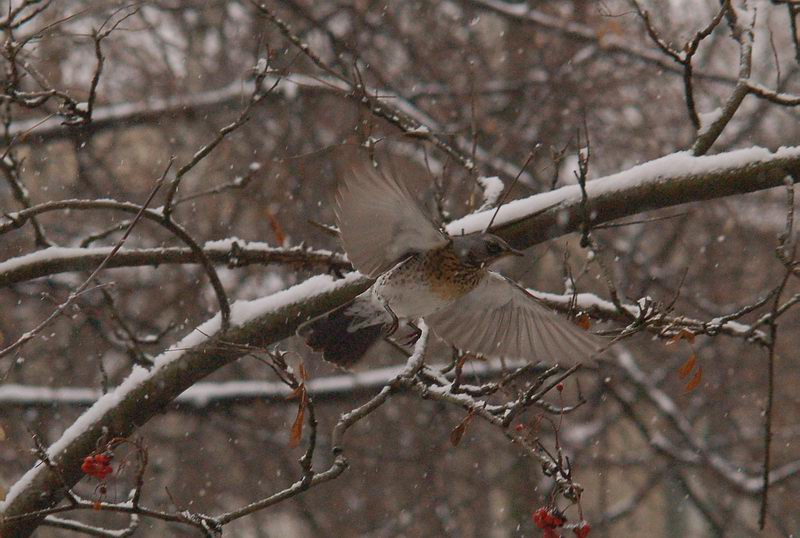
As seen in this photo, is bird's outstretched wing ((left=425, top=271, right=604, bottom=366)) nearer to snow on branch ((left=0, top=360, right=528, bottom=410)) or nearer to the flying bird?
the flying bird

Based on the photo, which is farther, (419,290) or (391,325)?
(391,325)

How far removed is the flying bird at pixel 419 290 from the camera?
3.54m

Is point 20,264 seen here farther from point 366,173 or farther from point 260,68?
point 366,173

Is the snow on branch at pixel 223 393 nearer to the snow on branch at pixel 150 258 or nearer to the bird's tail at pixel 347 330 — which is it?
the snow on branch at pixel 150 258

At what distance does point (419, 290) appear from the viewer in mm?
3955

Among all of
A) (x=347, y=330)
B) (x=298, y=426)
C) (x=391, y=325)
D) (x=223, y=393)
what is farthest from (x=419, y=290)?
(x=223, y=393)

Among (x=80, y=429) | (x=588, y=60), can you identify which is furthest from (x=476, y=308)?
(x=588, y=60)

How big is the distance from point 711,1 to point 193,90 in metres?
5.74

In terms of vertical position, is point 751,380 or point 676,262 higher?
point 676,262

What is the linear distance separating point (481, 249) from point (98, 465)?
1.71m

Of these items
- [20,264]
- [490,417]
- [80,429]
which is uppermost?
[20,264]

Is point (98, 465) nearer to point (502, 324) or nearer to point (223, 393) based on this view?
point (502, 324)

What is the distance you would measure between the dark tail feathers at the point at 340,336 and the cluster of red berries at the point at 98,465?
3.30 ft

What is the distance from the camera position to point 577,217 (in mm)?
3848
